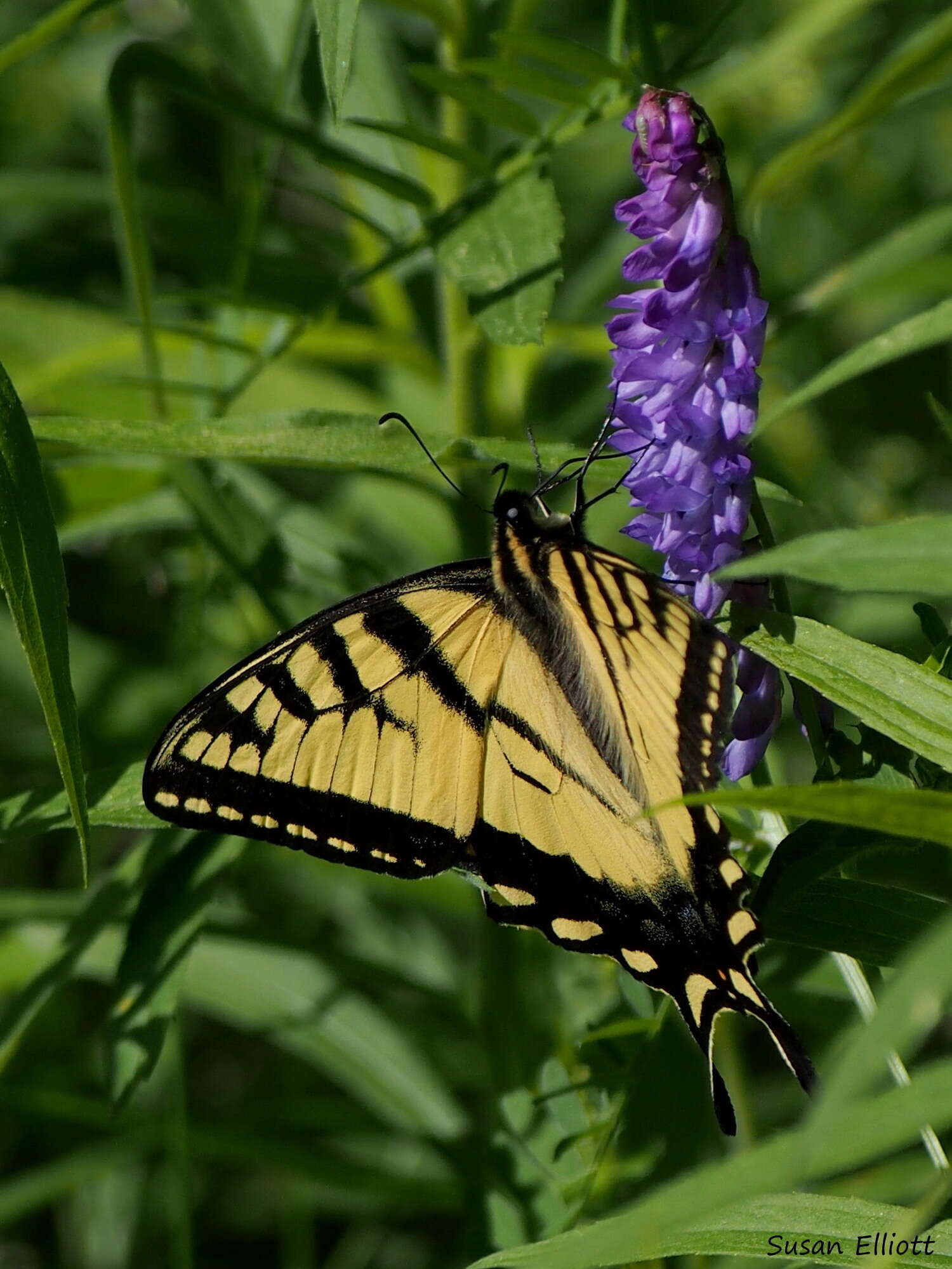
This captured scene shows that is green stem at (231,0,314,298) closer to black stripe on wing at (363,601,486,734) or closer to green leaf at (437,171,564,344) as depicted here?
green leaf at (437,171,564,344)

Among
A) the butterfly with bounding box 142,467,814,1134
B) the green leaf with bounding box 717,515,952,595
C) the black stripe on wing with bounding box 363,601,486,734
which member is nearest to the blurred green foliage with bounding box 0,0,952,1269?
the green leaf with bounding box 717,515,952,595

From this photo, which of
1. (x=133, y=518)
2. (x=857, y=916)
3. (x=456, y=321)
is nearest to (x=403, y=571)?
(x=133, y=518)

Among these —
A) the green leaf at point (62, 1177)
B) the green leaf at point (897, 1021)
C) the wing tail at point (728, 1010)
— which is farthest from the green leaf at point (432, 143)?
the green leaf at point (62, 1177)

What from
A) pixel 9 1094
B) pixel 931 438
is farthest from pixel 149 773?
pixel 931 438

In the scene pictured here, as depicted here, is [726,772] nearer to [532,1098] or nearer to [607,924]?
[607,924]

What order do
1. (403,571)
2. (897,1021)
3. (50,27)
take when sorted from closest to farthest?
(897,1021), (50,27), (403,571)

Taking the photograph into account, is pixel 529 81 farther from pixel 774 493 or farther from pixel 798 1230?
pixel 798 1230

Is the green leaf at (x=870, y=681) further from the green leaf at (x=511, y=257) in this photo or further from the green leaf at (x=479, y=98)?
the green leaf at (x=479, y=98)
